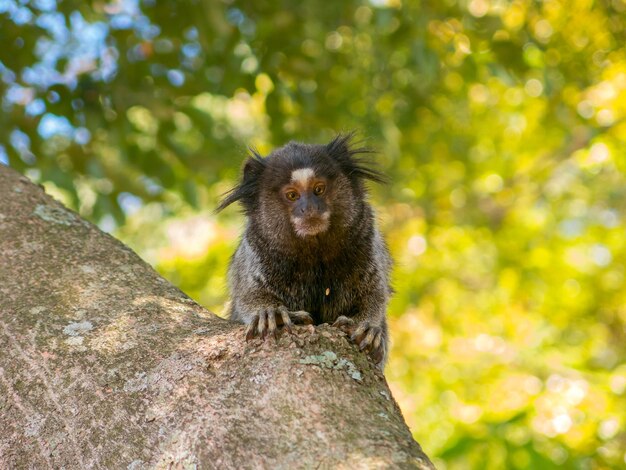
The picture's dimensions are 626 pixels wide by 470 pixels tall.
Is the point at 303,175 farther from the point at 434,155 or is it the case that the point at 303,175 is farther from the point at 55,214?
the point at 434,155

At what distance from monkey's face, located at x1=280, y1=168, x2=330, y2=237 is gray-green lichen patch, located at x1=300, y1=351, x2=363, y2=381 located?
141 cm

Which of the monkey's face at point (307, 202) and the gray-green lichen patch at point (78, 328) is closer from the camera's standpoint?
the gray-green lichen patch at point (78, 328)

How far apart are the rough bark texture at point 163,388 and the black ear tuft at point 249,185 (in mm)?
1189

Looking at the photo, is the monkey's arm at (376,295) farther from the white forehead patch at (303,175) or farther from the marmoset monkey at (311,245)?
the white forehead patch at (303,175)

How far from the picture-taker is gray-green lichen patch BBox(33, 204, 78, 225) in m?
2.83

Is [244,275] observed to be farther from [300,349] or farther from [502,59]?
[502,59]

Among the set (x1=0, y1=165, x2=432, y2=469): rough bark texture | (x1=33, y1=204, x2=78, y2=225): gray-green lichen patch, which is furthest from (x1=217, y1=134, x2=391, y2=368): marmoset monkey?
(x1=0, y1=165, x2=432, y2=469): rough bark texture

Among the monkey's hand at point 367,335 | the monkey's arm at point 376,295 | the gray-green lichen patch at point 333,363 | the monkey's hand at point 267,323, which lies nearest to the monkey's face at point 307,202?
the monkey's arm at point 376,295

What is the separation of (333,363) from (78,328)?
2.66 ft

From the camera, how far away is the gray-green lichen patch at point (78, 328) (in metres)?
2.25

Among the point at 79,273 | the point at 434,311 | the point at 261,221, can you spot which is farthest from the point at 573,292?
the point at 79,273

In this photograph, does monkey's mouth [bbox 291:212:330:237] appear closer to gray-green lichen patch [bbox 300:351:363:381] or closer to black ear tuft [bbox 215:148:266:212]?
black ear tuft [bbox 215:148:266:212]

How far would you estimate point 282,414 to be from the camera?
5.95 ft

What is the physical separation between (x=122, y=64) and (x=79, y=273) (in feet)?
8.96
